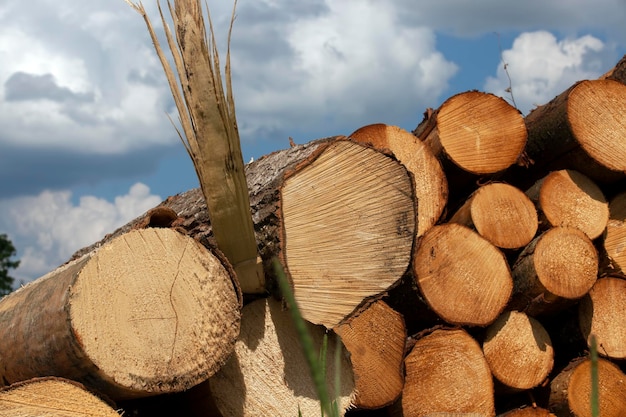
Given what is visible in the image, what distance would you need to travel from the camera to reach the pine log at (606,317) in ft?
13.1

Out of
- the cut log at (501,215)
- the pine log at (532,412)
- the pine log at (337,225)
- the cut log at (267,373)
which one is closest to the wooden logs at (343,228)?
the pine log at (337,225)

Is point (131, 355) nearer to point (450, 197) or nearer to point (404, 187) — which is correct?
point (404, 187)

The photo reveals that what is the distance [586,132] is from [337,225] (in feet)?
6.60

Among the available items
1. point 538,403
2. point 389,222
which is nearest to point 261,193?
point 389,222

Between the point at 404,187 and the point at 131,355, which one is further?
the point at 404,187

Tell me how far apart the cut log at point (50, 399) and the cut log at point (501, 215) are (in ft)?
6.89

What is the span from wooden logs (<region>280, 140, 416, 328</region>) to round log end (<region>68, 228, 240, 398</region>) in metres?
0.32

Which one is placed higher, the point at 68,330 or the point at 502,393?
the point at 68,330

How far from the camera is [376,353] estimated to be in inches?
132

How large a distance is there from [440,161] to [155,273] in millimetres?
1907

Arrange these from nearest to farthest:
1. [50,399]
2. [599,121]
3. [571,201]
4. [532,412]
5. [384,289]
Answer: [50,399], [384,289], [532,412], [571,201], [599,121]

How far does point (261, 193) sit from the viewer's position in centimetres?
297

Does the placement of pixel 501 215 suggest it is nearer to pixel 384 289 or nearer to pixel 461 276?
pixel 461 276

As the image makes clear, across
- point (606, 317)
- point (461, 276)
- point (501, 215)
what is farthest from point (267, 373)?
point (606, 317)
